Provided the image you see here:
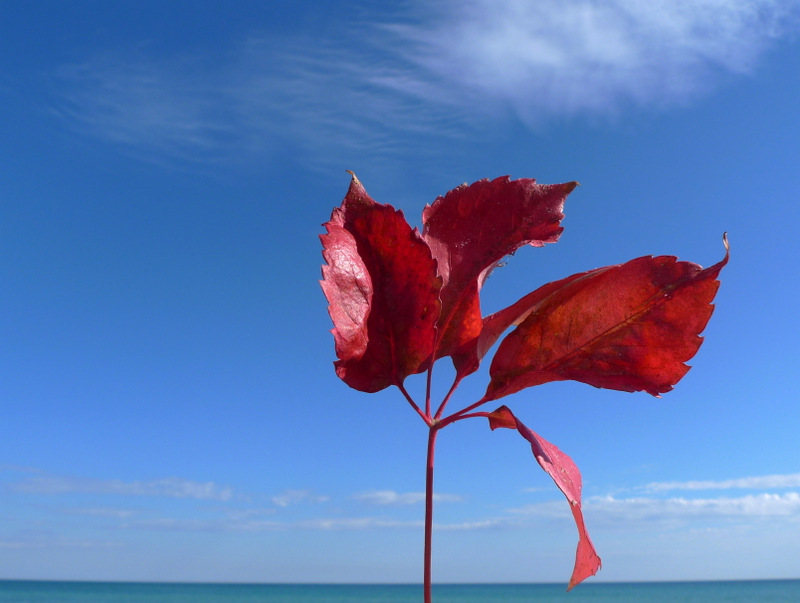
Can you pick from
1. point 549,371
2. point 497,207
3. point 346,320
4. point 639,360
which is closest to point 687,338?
point 639,360

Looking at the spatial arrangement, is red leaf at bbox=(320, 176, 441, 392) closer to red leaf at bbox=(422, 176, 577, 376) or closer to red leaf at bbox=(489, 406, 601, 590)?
red leaf at bbox=(422, 176, 577, 376)

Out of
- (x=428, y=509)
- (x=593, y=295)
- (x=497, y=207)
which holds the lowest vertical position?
(x=428, y=509)

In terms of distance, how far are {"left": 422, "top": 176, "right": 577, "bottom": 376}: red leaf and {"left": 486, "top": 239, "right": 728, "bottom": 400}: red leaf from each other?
0.21ft

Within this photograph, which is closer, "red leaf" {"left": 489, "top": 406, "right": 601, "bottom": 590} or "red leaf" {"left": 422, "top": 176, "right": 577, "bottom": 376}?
"red leaf" {"left": 489, "top": 406, "right": 601, "bottom": 590}

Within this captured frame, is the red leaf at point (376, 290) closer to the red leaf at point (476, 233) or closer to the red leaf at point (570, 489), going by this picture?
the red leaf at point (476, 233)

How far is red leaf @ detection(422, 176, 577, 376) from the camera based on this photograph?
86 centimetres

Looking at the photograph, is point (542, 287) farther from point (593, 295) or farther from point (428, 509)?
point (428, 509)

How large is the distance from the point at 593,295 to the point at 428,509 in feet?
1.12

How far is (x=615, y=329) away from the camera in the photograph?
2.78 feet

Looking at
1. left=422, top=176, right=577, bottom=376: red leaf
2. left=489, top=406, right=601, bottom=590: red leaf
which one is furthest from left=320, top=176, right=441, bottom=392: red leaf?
left=489, top=406, right=601, bottom=590: red leaf

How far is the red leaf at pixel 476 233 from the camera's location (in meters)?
0.86

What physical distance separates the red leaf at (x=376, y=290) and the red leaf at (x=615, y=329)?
5.0 inches

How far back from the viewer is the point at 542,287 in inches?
34.3

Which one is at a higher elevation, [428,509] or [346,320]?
[346,320]
